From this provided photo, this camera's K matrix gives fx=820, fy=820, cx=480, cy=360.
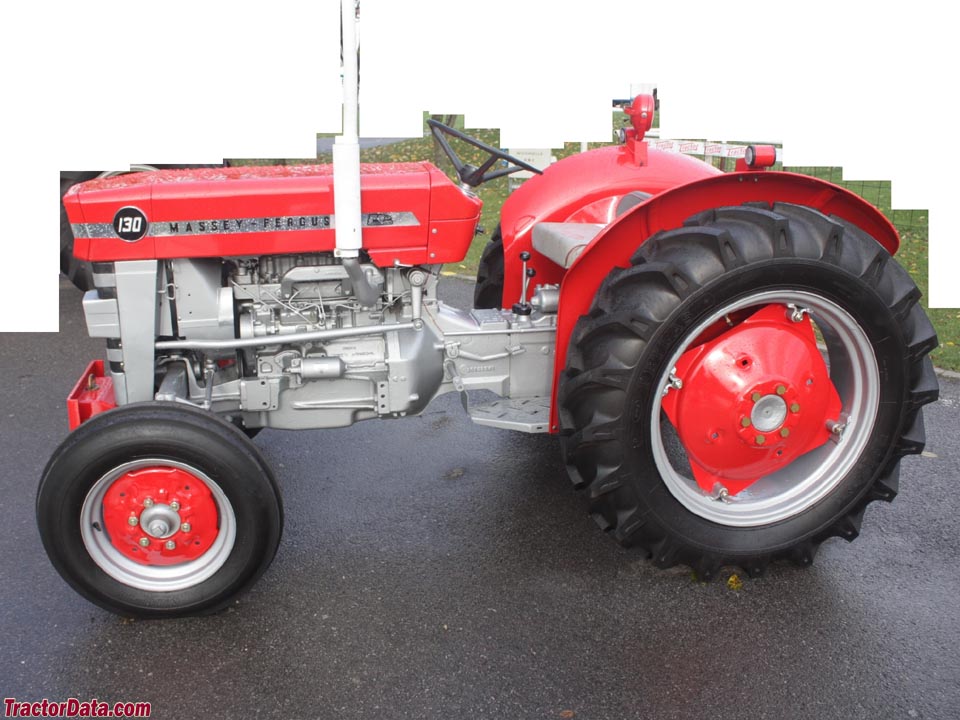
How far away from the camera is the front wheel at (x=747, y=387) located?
95.0 inches

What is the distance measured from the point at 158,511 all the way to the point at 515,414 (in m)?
1.21

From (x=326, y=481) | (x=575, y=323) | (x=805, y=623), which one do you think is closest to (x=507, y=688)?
(x=805, y=623)

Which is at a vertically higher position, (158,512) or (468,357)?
(468,357)

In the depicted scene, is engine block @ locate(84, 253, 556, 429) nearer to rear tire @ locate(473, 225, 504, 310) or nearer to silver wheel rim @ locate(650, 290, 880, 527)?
silver wheel rim @ locate(650, 290, 880, 527)

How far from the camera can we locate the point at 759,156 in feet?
8.96

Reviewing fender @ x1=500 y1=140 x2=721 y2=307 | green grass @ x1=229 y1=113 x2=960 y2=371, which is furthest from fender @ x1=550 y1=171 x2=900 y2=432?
green grass @ x1=229 y1=113 x2=960 y2=371

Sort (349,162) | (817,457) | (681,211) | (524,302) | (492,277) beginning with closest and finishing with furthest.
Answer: (349,162), (681,211), (817,457), (524,302), (492,277)

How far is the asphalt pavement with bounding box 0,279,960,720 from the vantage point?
89.5 inches

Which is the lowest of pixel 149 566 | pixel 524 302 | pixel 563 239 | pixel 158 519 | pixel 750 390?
pixel 149 566

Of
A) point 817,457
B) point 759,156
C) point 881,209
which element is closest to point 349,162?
point 759,156

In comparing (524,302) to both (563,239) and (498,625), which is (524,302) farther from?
(498,625)

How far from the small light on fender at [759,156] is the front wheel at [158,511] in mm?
1855

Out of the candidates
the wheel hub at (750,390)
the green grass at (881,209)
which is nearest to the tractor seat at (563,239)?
the wheel hub at (750,390)

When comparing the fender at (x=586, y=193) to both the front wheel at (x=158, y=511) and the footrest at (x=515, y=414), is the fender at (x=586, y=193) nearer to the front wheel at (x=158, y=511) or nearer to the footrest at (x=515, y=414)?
the footrest at (x=515, y=414)
